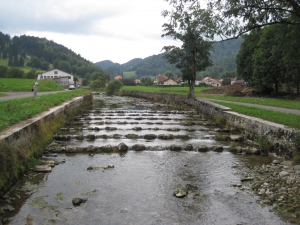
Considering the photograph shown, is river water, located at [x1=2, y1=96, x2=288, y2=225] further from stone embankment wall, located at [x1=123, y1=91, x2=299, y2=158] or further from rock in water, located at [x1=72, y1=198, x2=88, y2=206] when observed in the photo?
stone embankment wall, located at [x1=123, y1=91, x2=299, y2=158]

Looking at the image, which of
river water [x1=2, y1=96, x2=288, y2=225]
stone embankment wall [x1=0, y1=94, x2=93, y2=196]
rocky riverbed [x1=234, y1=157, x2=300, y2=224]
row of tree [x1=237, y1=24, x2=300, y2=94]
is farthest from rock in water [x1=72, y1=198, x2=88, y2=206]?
row of tree [x1=237, y1=24, x2=300, y2=94]

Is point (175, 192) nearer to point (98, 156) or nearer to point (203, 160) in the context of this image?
point (203, 160)

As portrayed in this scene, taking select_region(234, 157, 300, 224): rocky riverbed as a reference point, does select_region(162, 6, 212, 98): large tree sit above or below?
above

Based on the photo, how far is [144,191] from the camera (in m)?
7.13

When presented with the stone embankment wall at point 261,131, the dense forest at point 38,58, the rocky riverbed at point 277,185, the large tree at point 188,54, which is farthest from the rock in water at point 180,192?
the dense forest at point 38,58

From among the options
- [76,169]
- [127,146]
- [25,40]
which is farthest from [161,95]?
[25,40]

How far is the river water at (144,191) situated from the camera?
5.76 meters

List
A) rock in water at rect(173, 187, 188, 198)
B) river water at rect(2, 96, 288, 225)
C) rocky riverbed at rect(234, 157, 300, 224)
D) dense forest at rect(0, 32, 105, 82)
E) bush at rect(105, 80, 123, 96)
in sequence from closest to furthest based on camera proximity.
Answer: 1. river water at rect(2, 96, 288, 225)
2. rocky riverbed at rect(234, 157, 300, 224)
3. rock in water at rect(173, 187, 188, 198)
4. bush at rect(105, 80, 123, 96)
5. dense forest at rect(0, 32, 105, 82)

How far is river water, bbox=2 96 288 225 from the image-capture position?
5758mm

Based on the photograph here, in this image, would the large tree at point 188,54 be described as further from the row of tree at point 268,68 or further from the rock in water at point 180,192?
the rock in water at point 180,192

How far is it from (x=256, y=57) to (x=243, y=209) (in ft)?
102

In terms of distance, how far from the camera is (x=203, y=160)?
991 centimetres

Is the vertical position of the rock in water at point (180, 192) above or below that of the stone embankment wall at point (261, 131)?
below

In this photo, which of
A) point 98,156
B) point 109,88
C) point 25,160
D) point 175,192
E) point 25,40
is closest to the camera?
point 175,192
